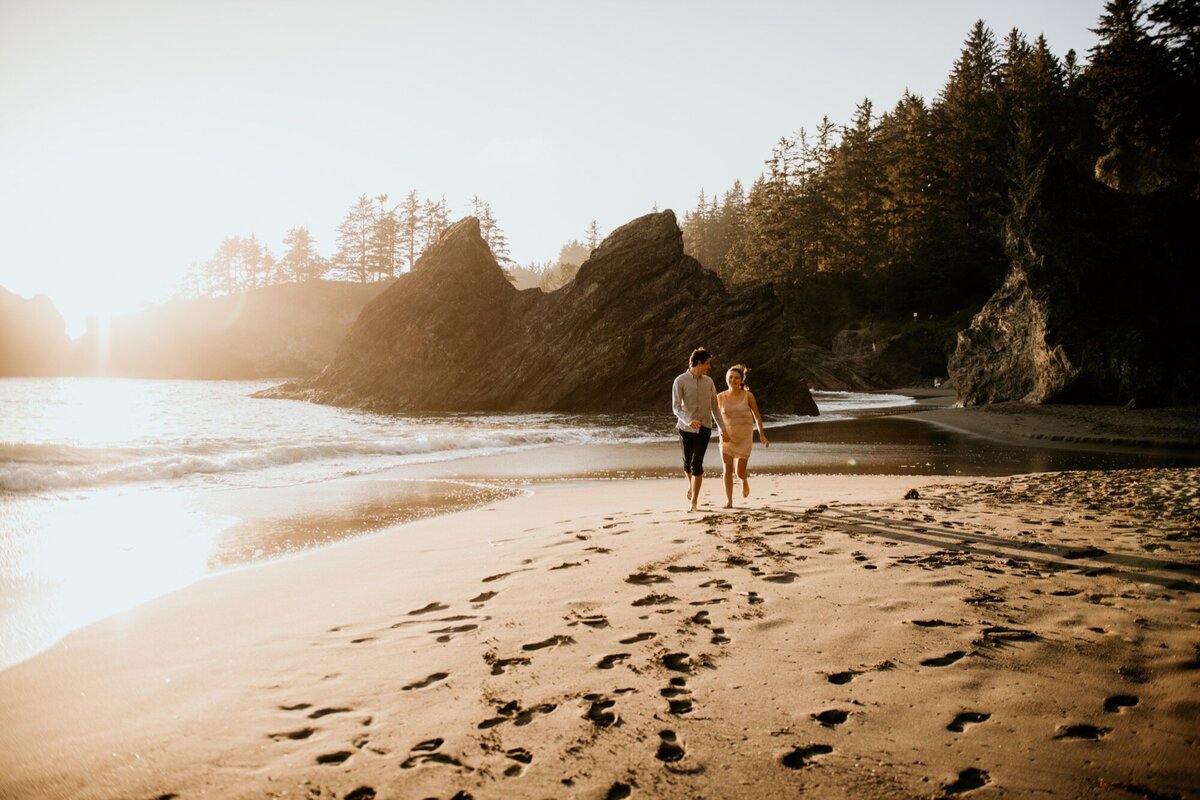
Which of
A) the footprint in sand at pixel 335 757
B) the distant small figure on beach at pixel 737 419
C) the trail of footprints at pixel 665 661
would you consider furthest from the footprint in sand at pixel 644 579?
the distant small figure on beach at pixel 737 419

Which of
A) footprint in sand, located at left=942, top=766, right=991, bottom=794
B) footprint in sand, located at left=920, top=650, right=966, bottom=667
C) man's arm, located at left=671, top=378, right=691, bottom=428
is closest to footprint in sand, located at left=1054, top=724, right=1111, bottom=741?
footprint in sand, located at left=942, top=766, right=991, bottom=794

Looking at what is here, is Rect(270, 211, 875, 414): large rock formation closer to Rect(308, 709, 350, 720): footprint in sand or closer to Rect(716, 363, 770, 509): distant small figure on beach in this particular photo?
Rect(716, 363, 770, 509): distant small figure on beach

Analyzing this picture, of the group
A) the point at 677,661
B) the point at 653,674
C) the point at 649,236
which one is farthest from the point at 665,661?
the point at 649,236

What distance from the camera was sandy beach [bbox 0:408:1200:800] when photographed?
238cm

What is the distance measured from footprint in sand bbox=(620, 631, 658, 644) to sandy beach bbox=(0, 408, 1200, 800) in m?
0.03

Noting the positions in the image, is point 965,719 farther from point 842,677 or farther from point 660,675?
point 660,675

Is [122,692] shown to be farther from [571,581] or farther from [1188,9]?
[1188,9]

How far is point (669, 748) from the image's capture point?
98.8 inches

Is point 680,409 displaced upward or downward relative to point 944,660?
upward

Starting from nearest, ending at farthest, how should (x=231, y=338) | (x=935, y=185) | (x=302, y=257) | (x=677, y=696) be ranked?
1. (x=677, y=696)
2. (x=935, y=185)
3. (x=231, y=338)
4. (x=302, y=257)

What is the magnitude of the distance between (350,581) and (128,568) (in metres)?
2.55

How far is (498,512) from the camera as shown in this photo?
28.6 feet

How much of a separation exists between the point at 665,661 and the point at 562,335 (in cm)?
3268

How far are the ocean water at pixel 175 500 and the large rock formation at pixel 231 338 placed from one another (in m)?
57.5
